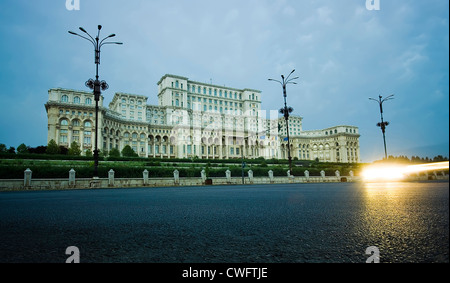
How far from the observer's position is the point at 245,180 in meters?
29.0

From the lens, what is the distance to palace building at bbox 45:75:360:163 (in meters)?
72.5

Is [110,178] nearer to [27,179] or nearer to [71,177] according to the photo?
[71,177]

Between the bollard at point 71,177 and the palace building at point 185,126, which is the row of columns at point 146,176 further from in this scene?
the palace building at point 185,126

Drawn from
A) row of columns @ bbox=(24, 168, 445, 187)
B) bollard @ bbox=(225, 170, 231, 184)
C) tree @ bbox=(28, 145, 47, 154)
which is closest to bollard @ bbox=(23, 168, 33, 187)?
row of columns @ bbox=(24, 168, 445, 187)

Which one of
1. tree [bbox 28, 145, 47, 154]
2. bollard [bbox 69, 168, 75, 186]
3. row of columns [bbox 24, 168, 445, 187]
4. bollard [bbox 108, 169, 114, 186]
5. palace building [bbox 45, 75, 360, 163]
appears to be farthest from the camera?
palace building [bbox 45, 75, 360, 163]

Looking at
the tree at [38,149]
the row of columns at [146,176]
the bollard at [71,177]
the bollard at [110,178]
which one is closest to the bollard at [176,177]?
the row of columns at [146,176]

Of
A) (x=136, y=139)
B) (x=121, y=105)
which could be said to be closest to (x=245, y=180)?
(x=136, y=139)

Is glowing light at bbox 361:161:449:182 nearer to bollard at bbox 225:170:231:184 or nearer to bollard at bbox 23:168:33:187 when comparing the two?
bollard at bbox 225:170:231:184

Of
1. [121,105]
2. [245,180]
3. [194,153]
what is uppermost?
[121,105]

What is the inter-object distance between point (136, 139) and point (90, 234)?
292 feet

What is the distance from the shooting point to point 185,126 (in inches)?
3681

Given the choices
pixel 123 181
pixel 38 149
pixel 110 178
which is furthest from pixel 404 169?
pixel 38 149
